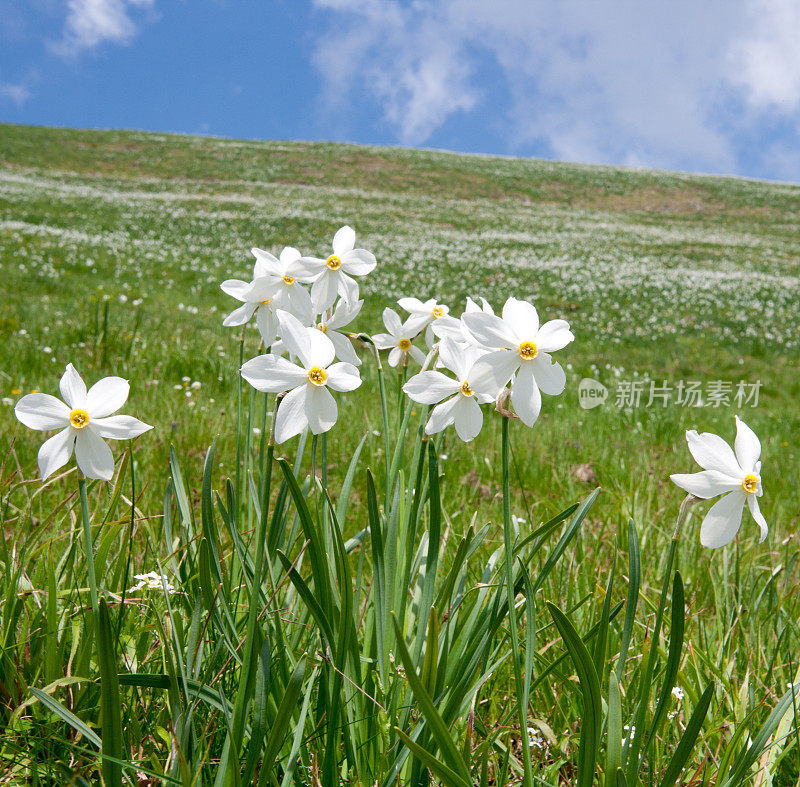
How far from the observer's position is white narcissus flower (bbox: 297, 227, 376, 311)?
1.45 metres

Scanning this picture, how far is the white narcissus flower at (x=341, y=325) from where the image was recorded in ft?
4.85

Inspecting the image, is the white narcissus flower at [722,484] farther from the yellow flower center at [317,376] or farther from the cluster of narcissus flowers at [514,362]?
the yellow flower center at [317,376]

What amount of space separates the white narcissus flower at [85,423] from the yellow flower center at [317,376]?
307mm

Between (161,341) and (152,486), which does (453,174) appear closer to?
(161,341)

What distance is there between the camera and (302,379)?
46.3 inches

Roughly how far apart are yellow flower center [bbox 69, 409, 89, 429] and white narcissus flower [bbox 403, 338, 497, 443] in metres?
0.59

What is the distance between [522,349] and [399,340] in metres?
0.60

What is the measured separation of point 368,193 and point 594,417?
114 ft

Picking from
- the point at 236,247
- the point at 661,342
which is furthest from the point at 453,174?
the point at 661,342

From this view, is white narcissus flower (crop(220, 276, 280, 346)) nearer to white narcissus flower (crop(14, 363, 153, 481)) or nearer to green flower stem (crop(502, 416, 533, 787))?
white narcissus flower (crop(14, 363, 153, 481))

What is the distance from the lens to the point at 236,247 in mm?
16125
